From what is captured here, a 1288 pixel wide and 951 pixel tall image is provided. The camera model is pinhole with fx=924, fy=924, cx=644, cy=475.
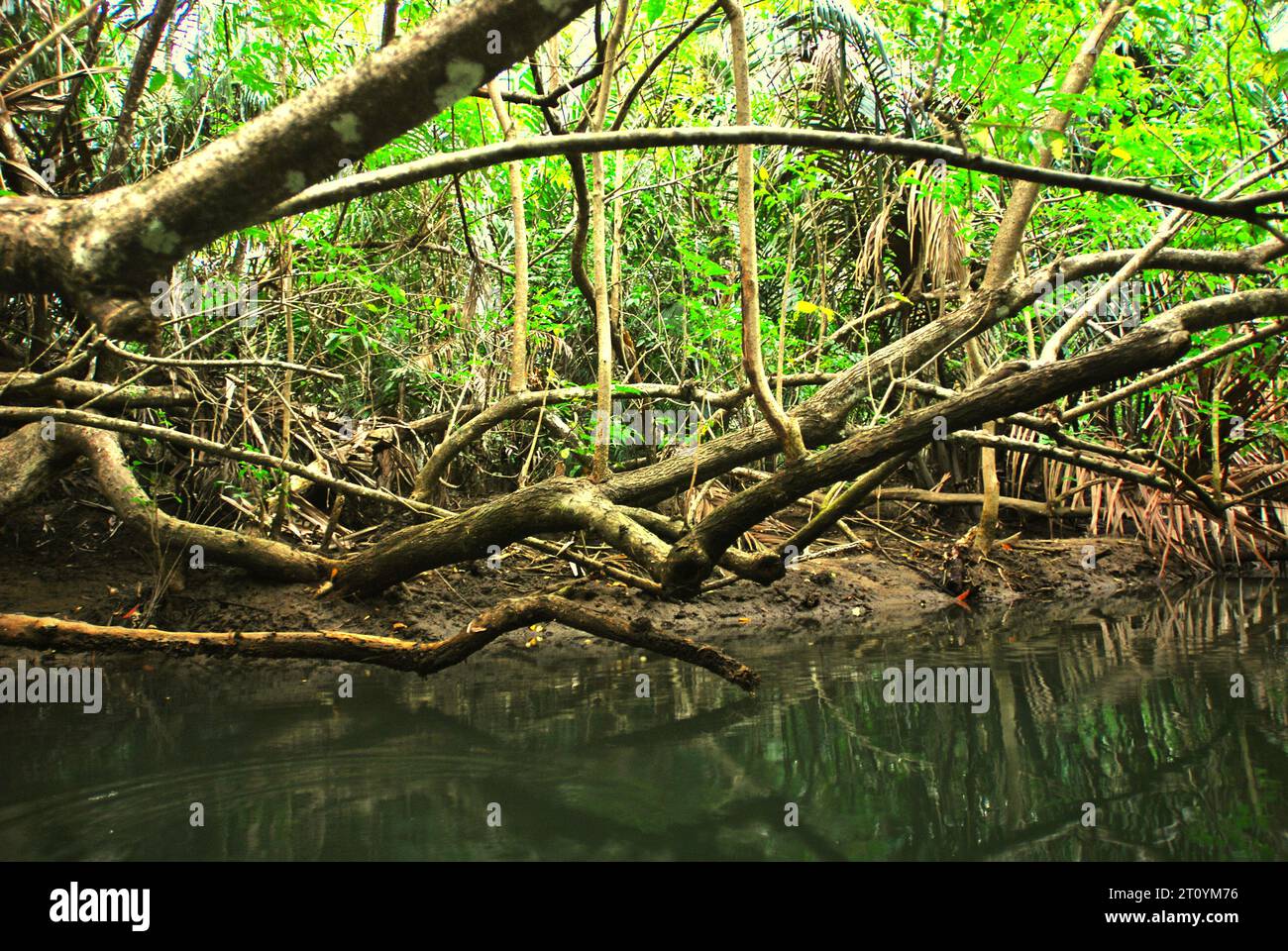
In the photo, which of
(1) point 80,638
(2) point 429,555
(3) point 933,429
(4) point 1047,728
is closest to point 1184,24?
(3) point 933,429

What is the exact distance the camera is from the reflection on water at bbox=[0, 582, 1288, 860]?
2633 millimetres

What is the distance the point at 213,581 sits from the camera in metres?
5.39

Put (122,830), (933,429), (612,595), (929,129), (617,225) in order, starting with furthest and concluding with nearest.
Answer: (929,129) → (617,225) → (612,595) → (933,429) → (122,830)

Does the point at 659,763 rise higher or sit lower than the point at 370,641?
lower

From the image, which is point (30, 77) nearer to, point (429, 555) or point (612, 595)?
point (429, 555)

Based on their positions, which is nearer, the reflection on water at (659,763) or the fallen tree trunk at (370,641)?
the reflection on water at (659,763)

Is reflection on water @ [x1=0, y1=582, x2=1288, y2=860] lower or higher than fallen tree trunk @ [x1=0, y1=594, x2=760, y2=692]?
lower

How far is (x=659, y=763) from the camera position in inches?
131

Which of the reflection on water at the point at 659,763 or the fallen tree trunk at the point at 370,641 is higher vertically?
the fallen tree trunk at the point at 370,641

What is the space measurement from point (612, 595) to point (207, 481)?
2.74 m

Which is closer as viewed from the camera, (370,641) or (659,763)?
(659,763)

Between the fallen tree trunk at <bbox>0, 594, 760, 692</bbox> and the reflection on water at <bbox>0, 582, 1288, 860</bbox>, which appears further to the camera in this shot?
the fallen tree trunk at <bbox>0, 594, 760, 692</bbox>

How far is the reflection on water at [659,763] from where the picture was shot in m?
2.63
